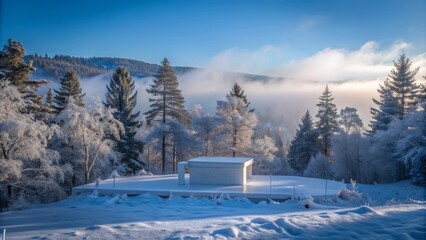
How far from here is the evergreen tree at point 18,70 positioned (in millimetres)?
15883

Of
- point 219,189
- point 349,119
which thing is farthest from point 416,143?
point 219,189

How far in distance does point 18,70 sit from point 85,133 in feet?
15.0

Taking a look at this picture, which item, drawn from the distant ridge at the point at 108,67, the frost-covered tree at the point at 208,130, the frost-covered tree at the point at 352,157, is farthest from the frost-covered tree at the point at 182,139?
the distant ridge at the point at 108,67

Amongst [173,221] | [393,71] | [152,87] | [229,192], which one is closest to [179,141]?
[152,87]

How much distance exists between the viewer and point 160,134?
76.8 feet

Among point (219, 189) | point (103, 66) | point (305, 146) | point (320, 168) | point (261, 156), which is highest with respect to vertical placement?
point (103, 66)

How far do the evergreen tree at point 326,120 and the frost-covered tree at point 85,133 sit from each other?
2097cm

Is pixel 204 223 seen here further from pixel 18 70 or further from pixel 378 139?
pixel 378 139

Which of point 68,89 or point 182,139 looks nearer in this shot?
point 68,89

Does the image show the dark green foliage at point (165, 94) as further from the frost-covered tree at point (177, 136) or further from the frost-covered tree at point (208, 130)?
the frost-covered tree at point (208, 130)

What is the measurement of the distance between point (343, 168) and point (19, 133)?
24232mm

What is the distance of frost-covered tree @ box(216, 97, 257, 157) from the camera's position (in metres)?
24.7

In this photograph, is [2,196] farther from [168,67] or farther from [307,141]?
[307,141]

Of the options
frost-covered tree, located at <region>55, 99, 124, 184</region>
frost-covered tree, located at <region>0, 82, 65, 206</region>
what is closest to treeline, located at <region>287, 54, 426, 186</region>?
frost-covered tree, located at <region>55, 99, 124, 184</region>
